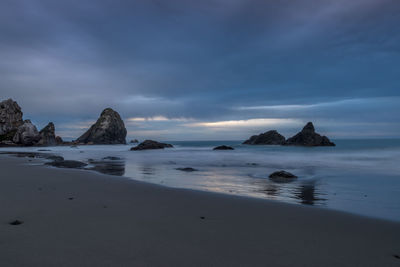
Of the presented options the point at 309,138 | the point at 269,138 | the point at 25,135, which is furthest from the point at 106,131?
the point at 309,138

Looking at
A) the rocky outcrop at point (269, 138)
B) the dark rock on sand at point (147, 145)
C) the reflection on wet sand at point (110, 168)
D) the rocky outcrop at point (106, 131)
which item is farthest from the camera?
the rocky outcrop at point (106, 131)

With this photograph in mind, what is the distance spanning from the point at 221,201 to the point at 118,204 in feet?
9.47

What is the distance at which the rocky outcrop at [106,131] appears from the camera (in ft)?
358

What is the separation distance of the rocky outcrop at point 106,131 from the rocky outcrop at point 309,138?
245 ft

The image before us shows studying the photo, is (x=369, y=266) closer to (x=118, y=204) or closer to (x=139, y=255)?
(x=139, y=255)

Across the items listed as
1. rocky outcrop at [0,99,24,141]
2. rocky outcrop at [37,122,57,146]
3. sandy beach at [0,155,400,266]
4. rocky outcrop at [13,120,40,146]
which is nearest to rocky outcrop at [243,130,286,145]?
rocky outcrop at [37,122,57,146]

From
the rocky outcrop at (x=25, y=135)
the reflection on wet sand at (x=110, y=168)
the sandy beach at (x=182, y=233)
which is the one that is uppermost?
the rocky outcrop at (x=25, y=135)

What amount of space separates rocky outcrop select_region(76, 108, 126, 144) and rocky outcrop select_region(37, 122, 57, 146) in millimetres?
26966

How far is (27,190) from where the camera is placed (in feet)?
26.2

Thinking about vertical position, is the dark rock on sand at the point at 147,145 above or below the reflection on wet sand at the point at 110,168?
above

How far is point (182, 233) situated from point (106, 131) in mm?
112788

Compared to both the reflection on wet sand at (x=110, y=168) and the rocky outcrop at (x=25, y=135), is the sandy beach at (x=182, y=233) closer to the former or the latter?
the reflection on wet sand at (x=110, y=168)

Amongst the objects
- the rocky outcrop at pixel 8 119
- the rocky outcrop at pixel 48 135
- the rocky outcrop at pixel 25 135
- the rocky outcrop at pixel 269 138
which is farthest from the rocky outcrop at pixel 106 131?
the rocky outcrop at pixel 269 138

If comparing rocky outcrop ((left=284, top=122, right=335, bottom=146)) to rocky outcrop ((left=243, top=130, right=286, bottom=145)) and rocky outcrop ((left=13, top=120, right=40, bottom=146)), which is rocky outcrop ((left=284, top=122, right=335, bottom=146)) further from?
rocky outcrop ((left=13, top=120, right=40, bottom=146))
